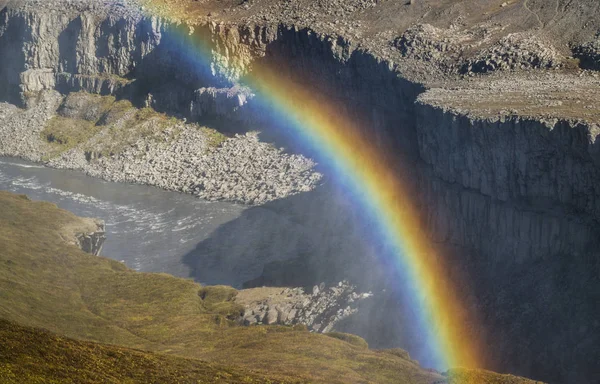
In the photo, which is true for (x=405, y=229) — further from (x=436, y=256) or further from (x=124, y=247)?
(x=124, y=247)

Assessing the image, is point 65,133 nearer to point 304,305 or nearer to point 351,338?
point 304,305

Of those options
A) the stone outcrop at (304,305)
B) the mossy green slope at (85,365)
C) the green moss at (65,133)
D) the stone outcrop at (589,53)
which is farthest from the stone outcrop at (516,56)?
the green moss at (65,133)

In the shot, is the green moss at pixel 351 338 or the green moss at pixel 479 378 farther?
the green moss at pixel 351 338

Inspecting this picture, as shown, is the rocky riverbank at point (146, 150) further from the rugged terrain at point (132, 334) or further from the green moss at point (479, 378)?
the green moss at point (479, 378)

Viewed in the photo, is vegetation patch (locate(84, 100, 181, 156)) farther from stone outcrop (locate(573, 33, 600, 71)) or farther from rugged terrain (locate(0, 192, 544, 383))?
stone outcrop (locate(573, 33, 600, 71))

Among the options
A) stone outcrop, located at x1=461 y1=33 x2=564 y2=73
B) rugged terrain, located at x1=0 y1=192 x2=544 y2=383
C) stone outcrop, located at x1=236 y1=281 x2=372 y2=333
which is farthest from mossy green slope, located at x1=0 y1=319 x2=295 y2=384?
stone outcrop, located at x1=461 y1=33 x2=564 y2=73

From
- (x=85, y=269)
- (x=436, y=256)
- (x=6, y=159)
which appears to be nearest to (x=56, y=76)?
(x=6, y=159)

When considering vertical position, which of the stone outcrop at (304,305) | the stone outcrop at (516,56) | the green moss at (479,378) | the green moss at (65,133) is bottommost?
the stone outcrop at (304,305)
